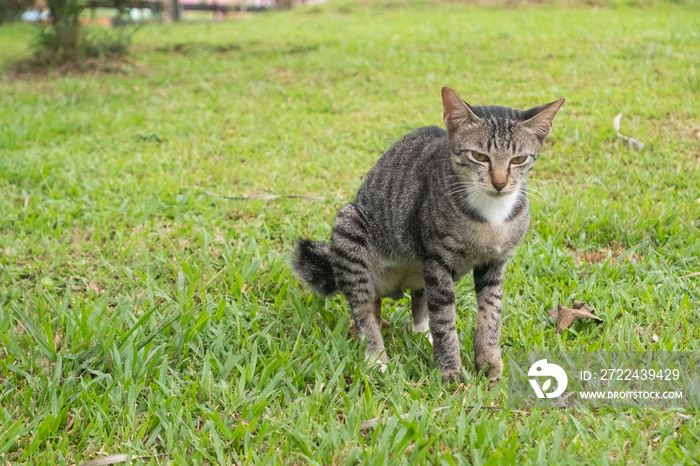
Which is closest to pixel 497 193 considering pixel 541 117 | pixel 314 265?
pixel 541 117

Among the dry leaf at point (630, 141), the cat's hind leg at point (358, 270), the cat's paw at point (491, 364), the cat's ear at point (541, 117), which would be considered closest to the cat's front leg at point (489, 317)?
the cat's paw at point (491, 364)

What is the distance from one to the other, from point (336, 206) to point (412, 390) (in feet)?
8.07

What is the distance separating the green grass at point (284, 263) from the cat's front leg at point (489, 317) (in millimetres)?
99

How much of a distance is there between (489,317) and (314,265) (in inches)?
41.3

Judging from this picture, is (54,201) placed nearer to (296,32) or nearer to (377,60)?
(377,60)

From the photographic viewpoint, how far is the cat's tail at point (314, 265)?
3547 millimetres

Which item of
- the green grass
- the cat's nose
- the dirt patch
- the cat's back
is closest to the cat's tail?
the green grass

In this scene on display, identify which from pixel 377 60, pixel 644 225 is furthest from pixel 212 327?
pixel 377 60

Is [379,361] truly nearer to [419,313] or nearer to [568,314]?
[419,313]

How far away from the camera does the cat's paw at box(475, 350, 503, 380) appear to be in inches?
117

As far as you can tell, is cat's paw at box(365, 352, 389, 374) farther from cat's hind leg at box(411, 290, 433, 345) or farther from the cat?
cat's hind leg at box(411, 290, 433, 345)

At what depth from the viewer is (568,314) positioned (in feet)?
10.9

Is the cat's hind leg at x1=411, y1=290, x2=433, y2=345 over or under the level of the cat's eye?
under

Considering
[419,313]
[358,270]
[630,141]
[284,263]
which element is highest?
[630,141]
